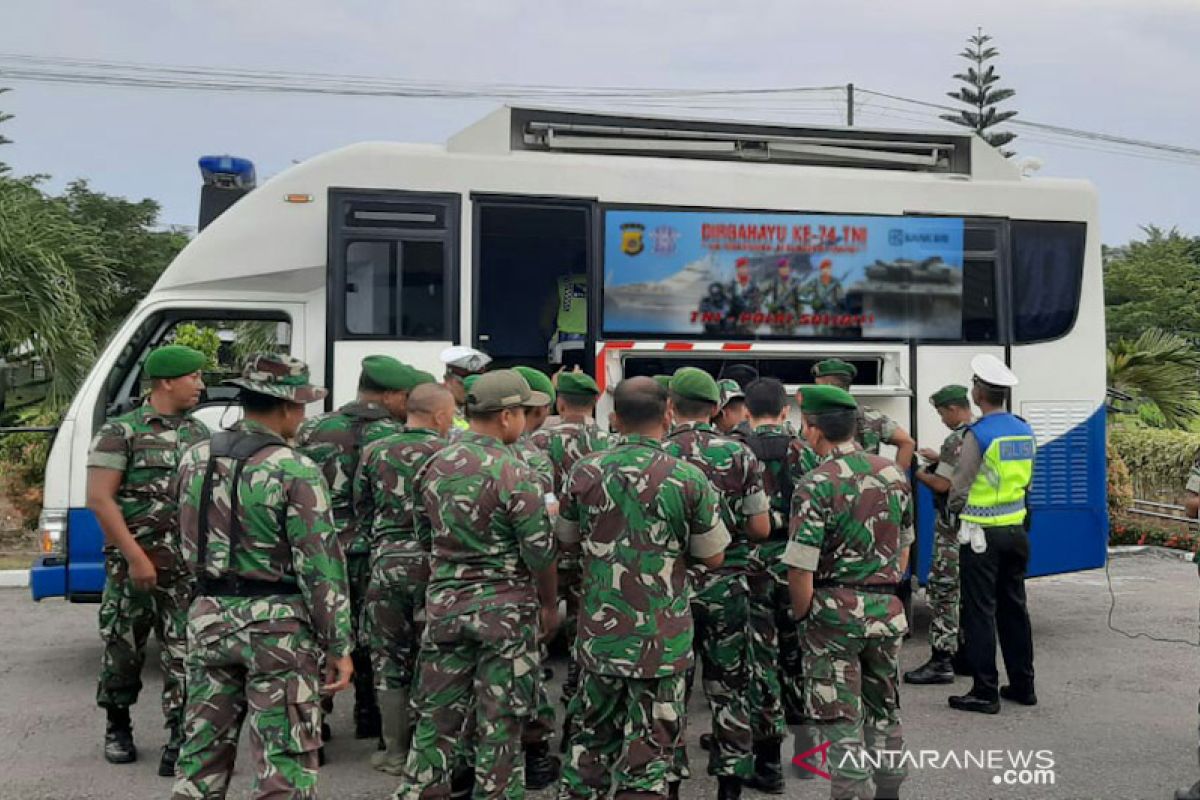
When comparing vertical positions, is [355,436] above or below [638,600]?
above

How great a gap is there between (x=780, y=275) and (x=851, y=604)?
3588 millimetres

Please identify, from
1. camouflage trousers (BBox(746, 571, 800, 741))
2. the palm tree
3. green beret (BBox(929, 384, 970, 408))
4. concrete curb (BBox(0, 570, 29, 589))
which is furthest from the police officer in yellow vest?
the palm tree

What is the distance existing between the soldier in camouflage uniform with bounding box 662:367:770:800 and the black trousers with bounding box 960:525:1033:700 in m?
1.98

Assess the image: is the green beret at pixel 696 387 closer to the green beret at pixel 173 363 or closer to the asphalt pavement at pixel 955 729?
the asphalt pavement at pixel 955 729

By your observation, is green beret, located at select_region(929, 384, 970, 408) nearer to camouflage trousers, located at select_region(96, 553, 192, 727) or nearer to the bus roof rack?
the bus roof rack

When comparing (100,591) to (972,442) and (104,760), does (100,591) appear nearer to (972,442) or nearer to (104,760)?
(104,760)

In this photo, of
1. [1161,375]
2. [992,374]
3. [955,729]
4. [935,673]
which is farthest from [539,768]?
[1161,375]

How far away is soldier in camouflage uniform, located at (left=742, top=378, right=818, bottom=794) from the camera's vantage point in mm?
4941

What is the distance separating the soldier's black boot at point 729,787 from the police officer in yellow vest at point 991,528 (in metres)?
2.02

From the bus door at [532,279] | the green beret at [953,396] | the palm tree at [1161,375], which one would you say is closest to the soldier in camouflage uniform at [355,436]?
the bus door at [532,279]

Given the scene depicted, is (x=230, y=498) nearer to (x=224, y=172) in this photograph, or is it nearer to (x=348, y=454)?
(x=348, y=454)

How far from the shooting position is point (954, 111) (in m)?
35.2

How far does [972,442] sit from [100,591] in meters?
5.13

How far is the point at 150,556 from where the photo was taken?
5.09 m
